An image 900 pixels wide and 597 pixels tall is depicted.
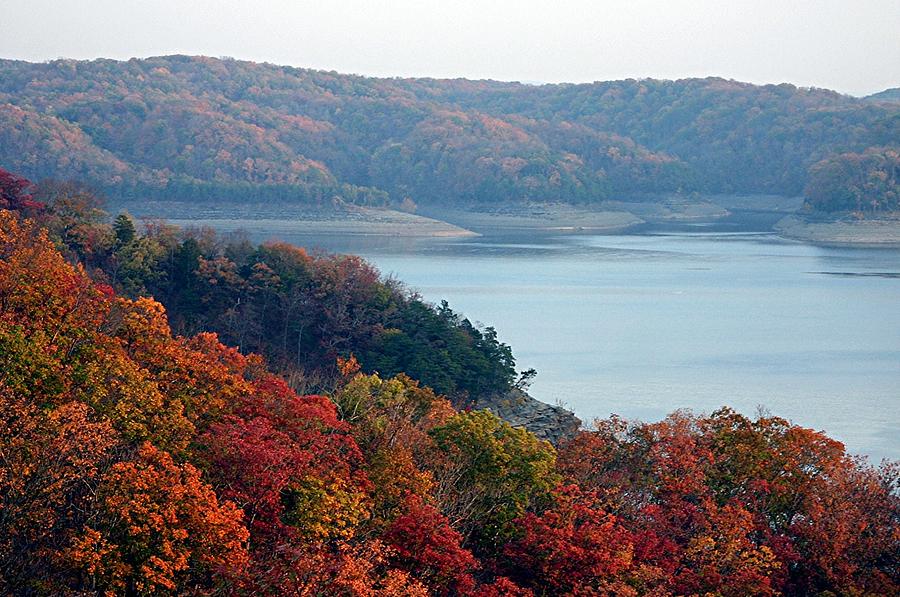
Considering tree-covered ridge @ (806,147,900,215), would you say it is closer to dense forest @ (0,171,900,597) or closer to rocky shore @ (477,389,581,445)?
rocky shore @ (477,389,581,445)

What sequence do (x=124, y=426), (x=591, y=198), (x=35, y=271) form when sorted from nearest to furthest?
1. (x=124, y=426)
2. (x=35, y=271)
3. (x=591, y=198)

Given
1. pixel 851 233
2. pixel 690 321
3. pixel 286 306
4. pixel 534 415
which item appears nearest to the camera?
pixel 534 415

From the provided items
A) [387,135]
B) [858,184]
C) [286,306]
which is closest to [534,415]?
[286,306]

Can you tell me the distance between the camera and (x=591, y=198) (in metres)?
115

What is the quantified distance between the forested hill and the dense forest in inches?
3190

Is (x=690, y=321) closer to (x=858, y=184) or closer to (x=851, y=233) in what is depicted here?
(x=851, y=233)

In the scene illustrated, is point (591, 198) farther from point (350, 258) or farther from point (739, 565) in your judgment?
point (739, 565)

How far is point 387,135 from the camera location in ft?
471

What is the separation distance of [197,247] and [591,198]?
8638cm

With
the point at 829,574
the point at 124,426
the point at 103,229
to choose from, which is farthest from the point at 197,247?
the point at 829,574

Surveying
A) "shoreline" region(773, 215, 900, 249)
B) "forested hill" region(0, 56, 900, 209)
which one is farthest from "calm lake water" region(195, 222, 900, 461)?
"forested hill" region(0, 56, 900, 209)

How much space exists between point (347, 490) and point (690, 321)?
35.3 m

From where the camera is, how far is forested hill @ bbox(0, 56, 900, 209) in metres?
105

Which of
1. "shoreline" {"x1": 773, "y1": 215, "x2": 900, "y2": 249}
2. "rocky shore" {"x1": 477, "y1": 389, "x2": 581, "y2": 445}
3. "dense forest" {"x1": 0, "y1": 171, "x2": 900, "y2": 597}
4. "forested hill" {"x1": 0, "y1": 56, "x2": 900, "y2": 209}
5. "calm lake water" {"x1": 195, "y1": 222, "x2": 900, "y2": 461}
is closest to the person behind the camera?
"dense forest" {"x1": 0, "y1": 171, "x2": 900, "y2": 597}
